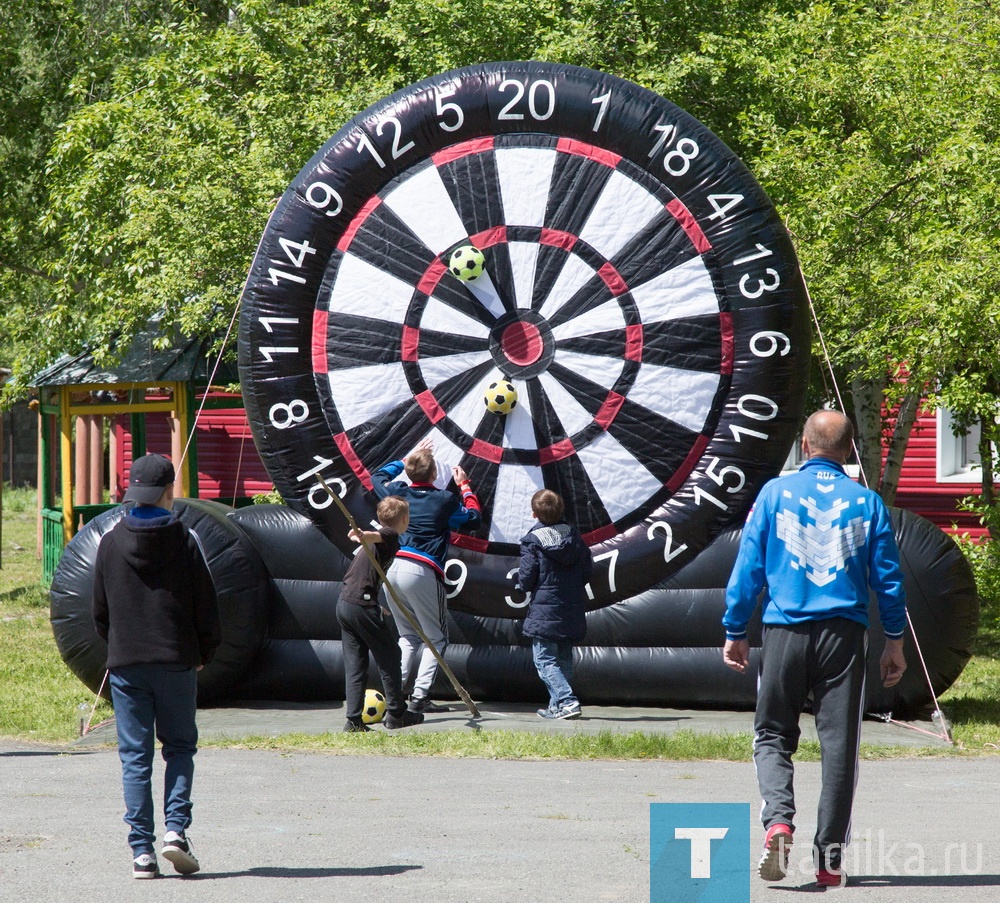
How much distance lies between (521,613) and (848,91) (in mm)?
5306

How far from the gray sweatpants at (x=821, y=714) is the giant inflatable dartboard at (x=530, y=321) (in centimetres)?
320

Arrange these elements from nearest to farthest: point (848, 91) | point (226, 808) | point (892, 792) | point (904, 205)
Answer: point (226, 808) < point (892, 792) < point (904, 205) < point (848, 91)

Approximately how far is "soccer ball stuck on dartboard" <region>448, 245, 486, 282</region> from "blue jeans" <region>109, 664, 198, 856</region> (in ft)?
12.6

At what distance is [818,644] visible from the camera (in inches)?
172

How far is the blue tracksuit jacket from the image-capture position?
4.38 metres

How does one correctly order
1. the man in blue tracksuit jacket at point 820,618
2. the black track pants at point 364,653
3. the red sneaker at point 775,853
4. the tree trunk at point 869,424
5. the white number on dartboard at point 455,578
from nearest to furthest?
the red sneaker at point 775,853 < the man in blue tracksuit jacket at point 820,618 < the black track pants at point 364,653 < the white number on dartboard at point 455,578 < the tree trunk at point 869,424

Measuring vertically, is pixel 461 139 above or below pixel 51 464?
above

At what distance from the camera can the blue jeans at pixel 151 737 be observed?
4477 mm

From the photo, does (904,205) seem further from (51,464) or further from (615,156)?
(51,464)

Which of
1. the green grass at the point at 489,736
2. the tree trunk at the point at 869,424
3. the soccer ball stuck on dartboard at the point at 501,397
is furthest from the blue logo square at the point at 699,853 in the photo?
the tree trunk at the point at 869,424

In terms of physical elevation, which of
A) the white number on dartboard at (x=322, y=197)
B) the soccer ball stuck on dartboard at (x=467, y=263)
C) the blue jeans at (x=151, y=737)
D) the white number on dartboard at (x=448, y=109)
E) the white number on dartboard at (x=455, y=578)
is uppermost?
the white number on dartboard at (x=448, y=109)

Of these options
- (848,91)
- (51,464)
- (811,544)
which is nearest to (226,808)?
(811,544)

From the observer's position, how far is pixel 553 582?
7.40 metres

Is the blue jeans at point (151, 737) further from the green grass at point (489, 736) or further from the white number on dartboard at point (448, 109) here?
the white number on dartboard at point (448, 109)
